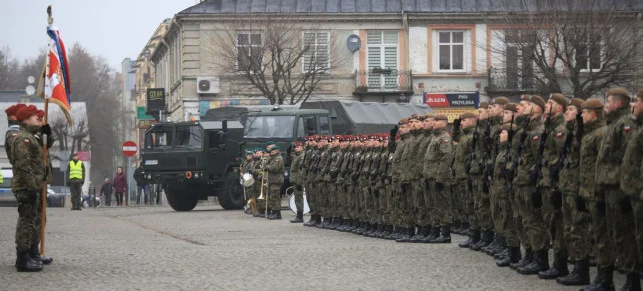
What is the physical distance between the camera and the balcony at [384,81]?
2174 inches

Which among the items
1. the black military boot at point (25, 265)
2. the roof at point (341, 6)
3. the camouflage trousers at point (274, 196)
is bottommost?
the black military boot at point (25, 265)

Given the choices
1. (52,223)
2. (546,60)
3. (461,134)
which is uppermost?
(546,60)

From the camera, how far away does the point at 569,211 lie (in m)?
13.5

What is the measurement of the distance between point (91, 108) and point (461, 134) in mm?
103537

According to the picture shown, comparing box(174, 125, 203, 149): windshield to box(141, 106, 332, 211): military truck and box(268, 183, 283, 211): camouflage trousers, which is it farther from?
box(268, 183, 283, 211): camouflage trousers

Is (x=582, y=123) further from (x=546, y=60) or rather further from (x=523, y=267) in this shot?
(x=546, y=60)

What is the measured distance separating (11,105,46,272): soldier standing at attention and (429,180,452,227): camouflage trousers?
631cm

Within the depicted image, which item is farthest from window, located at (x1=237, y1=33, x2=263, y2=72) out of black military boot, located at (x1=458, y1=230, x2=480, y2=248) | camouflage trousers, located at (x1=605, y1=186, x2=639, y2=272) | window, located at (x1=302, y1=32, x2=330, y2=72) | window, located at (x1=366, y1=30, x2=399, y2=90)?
camouflage trousers, located at (x1=605, y1=186, x2=639, y2=272)

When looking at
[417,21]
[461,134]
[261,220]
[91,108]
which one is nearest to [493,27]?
[417,21]

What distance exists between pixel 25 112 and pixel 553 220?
243 inches

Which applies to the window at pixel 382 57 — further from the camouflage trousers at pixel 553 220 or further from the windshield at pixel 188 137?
the camouflage trousers at pixel 553 220

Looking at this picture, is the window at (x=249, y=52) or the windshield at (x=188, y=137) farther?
the window at (x=249, y=52)

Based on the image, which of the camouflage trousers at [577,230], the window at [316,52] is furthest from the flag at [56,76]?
the window at [316,52]

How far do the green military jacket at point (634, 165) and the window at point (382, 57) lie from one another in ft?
144
